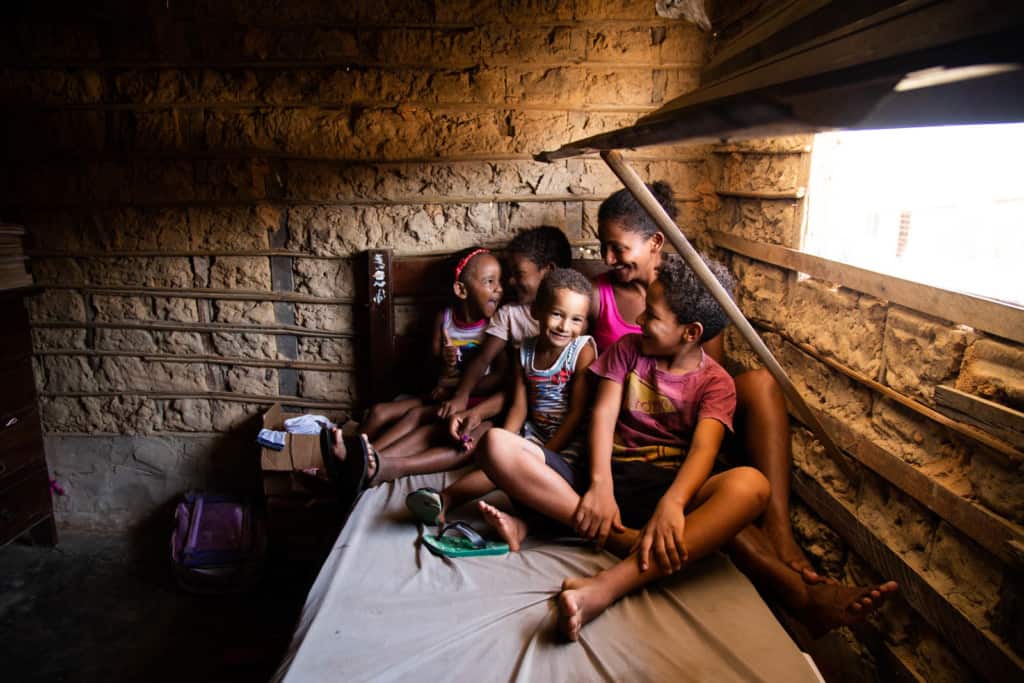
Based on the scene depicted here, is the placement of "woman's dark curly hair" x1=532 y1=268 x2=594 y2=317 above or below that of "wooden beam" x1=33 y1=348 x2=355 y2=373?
above

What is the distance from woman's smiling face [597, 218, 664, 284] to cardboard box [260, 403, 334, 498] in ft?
4.81

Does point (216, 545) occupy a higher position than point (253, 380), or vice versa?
point (253, 380)

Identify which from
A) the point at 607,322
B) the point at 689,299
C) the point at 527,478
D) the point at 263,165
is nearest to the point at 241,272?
the point at 263,165

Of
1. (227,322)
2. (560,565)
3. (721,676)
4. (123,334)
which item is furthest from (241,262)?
(721,676)

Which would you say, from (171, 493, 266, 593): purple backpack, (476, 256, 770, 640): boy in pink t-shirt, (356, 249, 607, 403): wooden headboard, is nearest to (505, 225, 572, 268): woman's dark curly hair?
(356, 249, 607, 403): wooden headboard

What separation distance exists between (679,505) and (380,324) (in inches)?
65.6

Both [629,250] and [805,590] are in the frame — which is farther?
[629,250]

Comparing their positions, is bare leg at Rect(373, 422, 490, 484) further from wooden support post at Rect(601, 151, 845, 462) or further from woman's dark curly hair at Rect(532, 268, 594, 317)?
wooden support post at Rect(601, 151, 845, 462)

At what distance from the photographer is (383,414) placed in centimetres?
277

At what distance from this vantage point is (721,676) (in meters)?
1.42

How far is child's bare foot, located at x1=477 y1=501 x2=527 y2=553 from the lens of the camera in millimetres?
1936

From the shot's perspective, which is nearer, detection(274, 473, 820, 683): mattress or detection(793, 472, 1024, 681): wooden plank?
detection(793, 472, 1024, 681): wooden plank

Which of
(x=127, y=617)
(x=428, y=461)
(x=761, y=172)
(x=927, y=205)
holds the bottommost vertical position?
(x=127, y=617)

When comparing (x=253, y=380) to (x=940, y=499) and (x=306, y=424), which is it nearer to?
(x=306, y=424)
